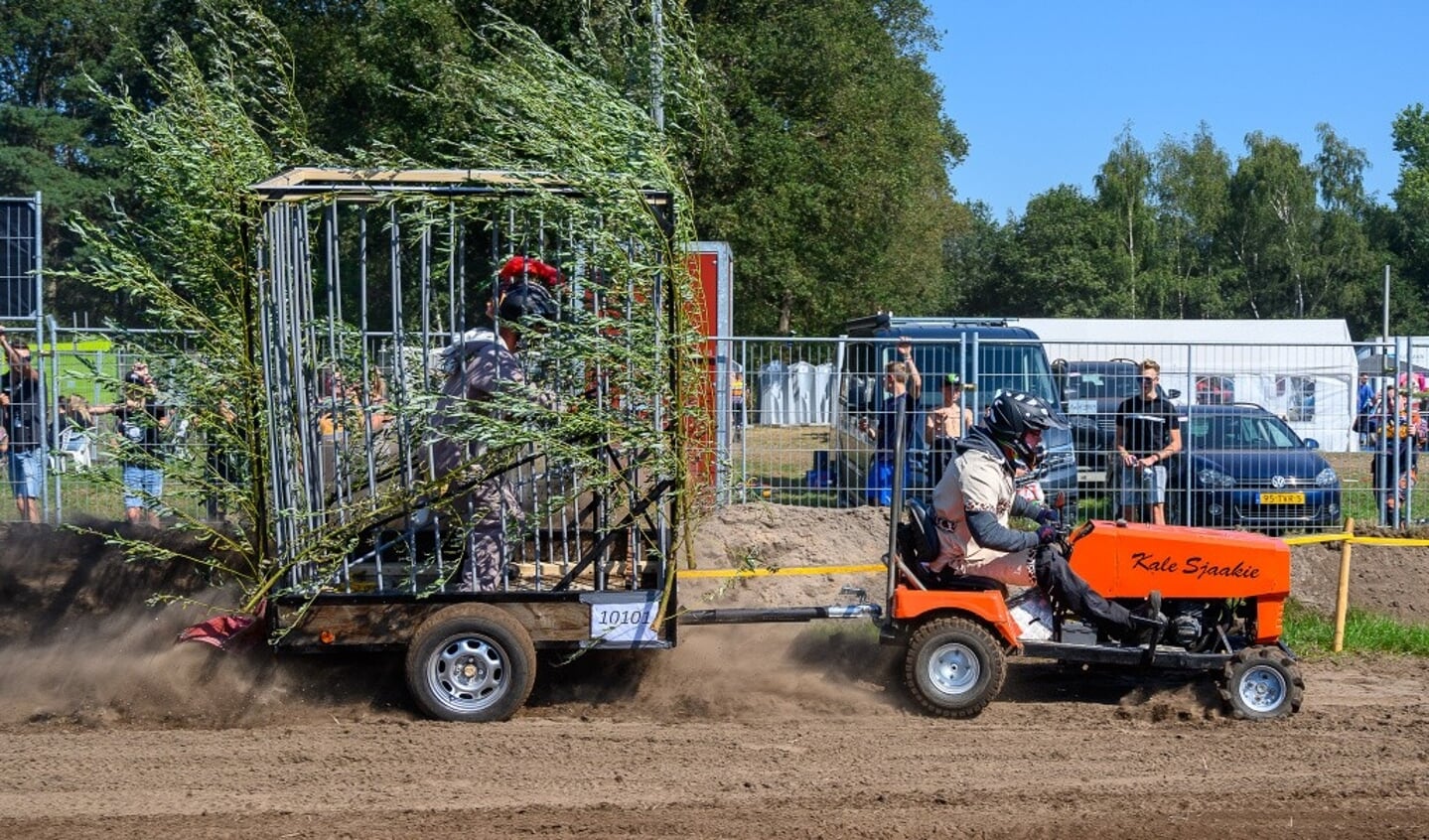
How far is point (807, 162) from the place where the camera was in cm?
2655

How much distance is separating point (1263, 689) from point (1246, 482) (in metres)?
5.10

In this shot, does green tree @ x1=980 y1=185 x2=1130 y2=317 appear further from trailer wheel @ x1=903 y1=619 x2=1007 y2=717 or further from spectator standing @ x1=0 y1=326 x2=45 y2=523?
trailer wheel @ x1=903 y1=619 x2=1007 y2=717

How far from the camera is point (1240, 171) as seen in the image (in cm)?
6781

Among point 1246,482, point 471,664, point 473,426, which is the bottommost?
point 471,664

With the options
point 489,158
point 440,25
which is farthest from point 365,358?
point 440,25

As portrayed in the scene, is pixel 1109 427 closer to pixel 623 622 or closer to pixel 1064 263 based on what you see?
pixel 623 622

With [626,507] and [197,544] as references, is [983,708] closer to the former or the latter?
[626,507]

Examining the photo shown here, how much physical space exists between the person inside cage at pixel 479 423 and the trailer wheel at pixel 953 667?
236 cm

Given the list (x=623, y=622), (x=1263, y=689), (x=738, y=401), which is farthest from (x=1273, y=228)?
(x=623, y=622)

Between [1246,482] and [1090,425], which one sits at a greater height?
[1090,425]

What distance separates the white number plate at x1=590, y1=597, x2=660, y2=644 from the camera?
7.57 meters

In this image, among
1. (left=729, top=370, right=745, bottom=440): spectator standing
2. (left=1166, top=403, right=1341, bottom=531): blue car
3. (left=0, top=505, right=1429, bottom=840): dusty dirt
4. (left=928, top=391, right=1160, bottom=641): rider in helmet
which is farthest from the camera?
(left=1166, top=403, right=1341, bottom=531): blue car

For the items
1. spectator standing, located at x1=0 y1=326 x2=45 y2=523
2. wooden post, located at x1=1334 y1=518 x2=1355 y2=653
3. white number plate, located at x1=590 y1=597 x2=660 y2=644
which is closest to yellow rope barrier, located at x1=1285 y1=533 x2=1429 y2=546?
wooden post, located at x1=1334 y1=518 x2=1355 y2=653

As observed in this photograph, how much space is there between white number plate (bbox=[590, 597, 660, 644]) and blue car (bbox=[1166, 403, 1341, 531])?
6519 millimetres
